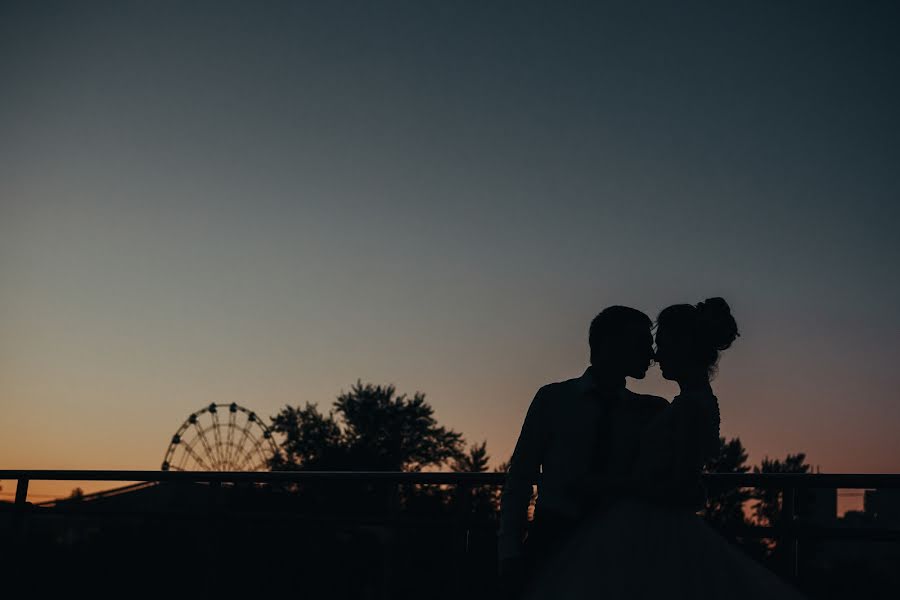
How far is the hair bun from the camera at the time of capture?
322cm

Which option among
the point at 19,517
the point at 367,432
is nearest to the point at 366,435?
the point at 367,432

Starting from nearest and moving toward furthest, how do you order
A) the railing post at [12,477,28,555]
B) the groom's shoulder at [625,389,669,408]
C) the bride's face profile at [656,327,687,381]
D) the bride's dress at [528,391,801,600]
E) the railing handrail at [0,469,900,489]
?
1. the bride's dress at [528,391,801,600]
2. the bride's face profile at [656,327,687,381]
3. the groom's shoulder at [625,389,669,408]
4. the railing handrail at [0,469,900,489]
5. the railing post at [12,477,28,555]

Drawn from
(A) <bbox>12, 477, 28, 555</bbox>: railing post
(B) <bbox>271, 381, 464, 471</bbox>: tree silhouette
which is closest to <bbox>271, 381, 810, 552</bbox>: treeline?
(B) <bbox>271, 381, 464, 471</bbox>: tree silhouette

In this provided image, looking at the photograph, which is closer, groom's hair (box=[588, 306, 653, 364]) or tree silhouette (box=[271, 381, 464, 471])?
groom's hair (box=[588, 306, 653, 364])

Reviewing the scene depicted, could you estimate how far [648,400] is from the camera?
3365 mm

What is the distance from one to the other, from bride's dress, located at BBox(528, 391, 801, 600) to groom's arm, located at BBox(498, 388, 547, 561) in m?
0.20

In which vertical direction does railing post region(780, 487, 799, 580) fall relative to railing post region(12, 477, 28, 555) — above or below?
above

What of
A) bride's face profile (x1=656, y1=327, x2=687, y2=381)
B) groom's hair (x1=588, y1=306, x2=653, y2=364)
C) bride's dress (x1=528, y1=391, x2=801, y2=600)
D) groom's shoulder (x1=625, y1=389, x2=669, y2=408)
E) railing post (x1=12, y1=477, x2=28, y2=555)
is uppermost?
groom's hair (x1=588, y1=306, x2=653, y2=364)

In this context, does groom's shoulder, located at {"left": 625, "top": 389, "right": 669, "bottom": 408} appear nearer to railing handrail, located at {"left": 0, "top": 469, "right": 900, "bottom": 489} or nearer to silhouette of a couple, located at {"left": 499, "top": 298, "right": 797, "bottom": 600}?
silhouette of a couple, located at {"left": 499, "top": 298, "right": 797, "bottom": 600}

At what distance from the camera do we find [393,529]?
5.05m

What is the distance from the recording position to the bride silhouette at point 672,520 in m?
2.87

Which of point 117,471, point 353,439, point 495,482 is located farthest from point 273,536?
point 353,439

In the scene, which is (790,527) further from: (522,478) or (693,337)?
(522,478)

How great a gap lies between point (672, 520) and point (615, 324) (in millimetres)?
717
